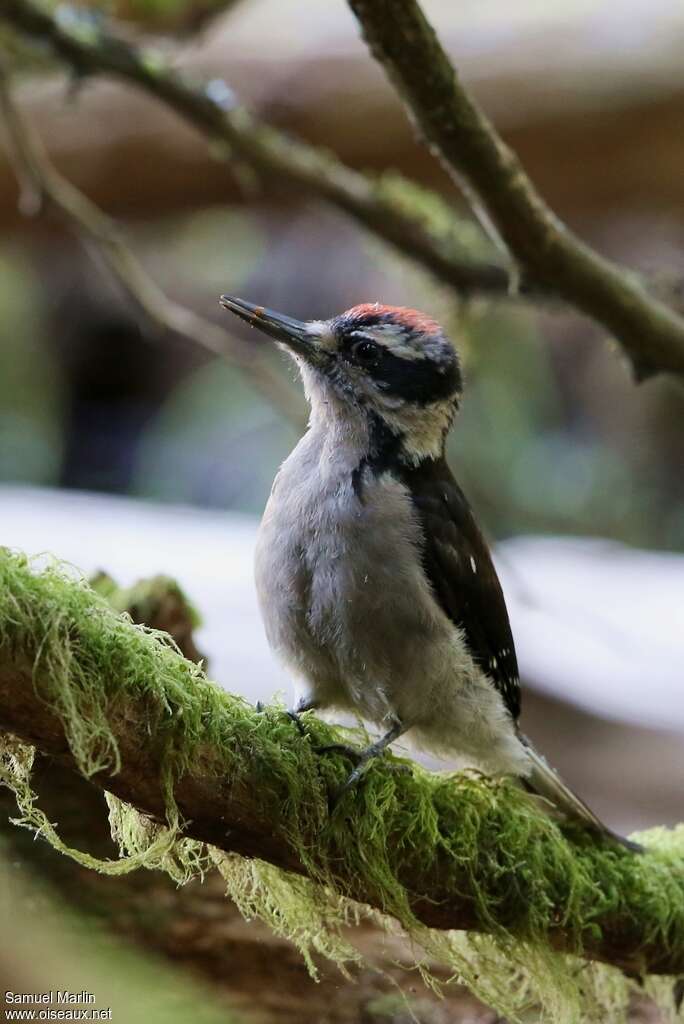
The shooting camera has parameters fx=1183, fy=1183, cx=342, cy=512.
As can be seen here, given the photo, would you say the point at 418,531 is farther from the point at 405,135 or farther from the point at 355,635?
the point at 405,135

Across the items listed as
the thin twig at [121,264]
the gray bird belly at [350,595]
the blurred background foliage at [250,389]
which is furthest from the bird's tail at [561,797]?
the blurred background foliage at [250,389]

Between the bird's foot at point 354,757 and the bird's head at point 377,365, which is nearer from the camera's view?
the bird's foot at point 354,757

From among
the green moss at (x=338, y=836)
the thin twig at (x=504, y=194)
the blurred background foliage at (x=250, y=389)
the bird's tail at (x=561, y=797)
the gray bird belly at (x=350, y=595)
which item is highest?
the blurred background foliage at (x=250, y=389)

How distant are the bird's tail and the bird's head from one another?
33.5 inches

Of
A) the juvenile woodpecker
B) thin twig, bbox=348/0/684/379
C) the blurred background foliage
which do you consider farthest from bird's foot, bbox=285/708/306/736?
the blurred background foliage

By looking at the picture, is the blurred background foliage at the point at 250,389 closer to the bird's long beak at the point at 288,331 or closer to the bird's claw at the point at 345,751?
the bird's long beak at the point at 288,331

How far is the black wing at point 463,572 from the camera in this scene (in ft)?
9.20

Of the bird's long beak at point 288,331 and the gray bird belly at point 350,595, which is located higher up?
the bird's long beak at point 288,331

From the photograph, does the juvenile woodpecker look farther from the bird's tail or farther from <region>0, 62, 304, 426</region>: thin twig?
<region>0, 62, 304, 426</region>: thin twig

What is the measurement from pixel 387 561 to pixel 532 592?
6.90 ft

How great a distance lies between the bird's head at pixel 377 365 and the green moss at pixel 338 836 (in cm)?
87

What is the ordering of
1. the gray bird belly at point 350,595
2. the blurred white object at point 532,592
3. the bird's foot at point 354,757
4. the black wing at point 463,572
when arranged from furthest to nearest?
the blurred white object at point 532,592, the black wing at point 463,572, the gray bird belly at point 350,595, the bird's foot at point 354,757

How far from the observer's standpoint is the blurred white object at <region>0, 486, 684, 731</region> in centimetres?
389

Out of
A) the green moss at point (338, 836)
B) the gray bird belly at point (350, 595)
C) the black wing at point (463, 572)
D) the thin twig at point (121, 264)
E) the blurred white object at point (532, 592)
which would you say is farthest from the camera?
the thin twig at point (121, 264)
